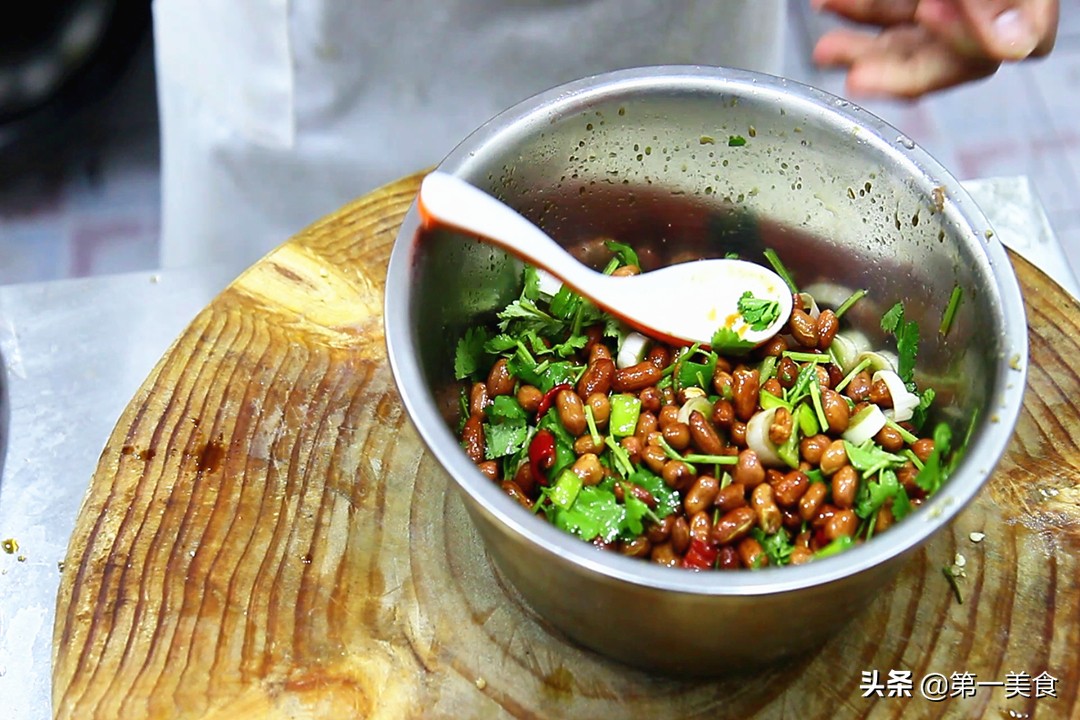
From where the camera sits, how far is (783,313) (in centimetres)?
150

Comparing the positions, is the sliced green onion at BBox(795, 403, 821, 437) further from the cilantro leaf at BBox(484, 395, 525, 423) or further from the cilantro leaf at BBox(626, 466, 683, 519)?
the cilantro leaf at BBox(484, 395, 525, 423)

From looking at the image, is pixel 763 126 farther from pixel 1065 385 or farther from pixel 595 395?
pixel 1065 385

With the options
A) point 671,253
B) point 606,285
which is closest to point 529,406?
point 606,285

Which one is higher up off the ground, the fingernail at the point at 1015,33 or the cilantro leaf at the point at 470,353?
the fingernail at the point at 1015,33

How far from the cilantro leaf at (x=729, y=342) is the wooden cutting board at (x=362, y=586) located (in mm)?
360

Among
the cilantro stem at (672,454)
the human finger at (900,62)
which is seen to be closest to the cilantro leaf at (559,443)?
the cilantro stem at (672,454)

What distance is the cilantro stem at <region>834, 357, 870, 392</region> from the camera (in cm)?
147

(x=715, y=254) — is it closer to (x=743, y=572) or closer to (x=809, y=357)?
(x=809, y=357)

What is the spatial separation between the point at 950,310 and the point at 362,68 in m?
1.03

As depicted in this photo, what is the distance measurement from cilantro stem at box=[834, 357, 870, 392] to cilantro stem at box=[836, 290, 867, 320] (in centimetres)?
10

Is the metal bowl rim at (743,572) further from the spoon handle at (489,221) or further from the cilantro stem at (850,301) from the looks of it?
the cilantro stem at (850,301)

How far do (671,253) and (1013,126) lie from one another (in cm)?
218

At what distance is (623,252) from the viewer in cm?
162

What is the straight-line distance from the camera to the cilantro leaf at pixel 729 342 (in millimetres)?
1480
